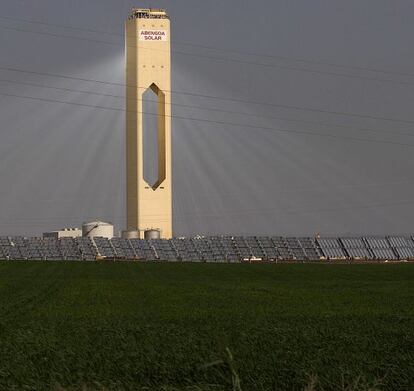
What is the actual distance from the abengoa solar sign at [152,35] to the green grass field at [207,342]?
82.3 meters

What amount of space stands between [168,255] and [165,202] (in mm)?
20971

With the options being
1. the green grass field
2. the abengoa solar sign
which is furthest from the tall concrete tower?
the green grass field

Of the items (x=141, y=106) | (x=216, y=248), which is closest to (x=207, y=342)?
(x=216, y=248)

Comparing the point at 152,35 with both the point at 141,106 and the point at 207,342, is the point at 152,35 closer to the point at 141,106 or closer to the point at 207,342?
the point at 141,106

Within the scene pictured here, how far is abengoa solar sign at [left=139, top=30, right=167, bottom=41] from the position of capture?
113 metres

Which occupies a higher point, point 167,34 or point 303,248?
point 167,34

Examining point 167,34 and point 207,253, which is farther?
point 167,34

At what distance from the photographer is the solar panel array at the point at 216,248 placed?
274ft

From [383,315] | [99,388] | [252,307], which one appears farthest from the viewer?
[252,307]

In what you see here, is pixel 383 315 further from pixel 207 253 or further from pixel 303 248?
pixel 207 253

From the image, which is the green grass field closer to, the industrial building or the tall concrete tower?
the industrial building

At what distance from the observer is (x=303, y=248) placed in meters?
84.4

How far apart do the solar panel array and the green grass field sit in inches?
1974

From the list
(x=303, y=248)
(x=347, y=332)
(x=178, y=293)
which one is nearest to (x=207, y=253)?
(x=303, y=248)
